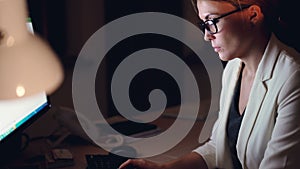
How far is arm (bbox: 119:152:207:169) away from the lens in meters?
1.59

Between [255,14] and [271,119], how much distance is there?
0.31 m

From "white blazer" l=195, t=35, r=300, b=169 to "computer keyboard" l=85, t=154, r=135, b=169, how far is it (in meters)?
0.31

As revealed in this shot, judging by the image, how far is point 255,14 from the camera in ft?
4.99

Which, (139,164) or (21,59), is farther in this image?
(21,59)

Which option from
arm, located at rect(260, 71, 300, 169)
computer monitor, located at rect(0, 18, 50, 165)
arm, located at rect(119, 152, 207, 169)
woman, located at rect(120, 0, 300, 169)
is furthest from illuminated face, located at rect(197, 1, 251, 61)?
computer monitor, located at rect(0, 18, 50, 165)

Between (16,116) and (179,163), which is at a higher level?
(16,116)

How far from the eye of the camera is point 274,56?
156cm

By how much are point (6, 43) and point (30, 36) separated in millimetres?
227

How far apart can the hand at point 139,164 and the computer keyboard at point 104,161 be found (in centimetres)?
4

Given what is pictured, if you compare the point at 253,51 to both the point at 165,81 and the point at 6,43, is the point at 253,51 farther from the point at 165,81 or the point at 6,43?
the point at 165,81

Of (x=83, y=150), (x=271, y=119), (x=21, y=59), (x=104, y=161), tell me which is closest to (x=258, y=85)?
(x=271, y=119)

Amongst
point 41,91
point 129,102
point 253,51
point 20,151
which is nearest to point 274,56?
point 253,51

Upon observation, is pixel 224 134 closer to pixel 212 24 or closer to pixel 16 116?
pixel 212 24

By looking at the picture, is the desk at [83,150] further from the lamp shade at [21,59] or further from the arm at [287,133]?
the arm at [287,133]
